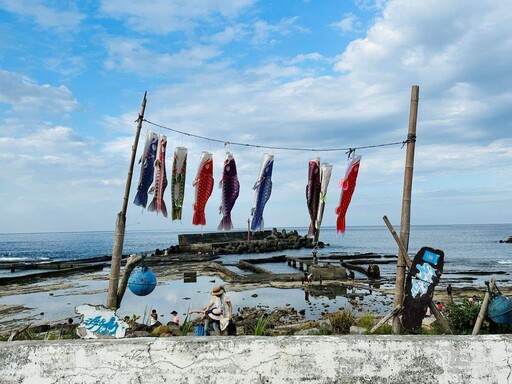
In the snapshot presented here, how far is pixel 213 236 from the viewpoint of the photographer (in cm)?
6575

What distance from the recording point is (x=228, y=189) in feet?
35.0

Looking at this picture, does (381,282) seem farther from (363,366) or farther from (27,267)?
(27,267)

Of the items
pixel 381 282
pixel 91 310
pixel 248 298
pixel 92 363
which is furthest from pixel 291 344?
pixel 381 282

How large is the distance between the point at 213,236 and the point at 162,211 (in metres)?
56.9

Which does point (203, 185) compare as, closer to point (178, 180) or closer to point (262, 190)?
point (178, 180)

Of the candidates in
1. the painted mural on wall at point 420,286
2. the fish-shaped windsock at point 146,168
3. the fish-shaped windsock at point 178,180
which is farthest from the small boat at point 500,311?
the fish-shaped windsock at point 146,168

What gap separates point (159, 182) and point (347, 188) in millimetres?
4629

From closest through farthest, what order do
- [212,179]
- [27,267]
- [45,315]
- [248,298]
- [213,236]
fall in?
1. [212,179]
2. [45,315]
3. [248,298]
4. [27,267]
5. [213,236]

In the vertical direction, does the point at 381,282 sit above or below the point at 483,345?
below

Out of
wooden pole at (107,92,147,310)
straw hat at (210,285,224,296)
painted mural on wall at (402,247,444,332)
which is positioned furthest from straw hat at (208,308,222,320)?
painted mural on wall at (402,247,444,332)

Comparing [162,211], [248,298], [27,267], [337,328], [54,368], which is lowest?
[27,267]

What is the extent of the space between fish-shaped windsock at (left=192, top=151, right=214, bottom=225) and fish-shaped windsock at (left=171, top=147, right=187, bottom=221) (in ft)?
1.12

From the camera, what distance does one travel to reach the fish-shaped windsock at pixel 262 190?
35.9 ft

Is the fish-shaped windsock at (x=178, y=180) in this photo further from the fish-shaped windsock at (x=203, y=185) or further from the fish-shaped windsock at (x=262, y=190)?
the fish-shaped windsock at (x=262, y=190)
